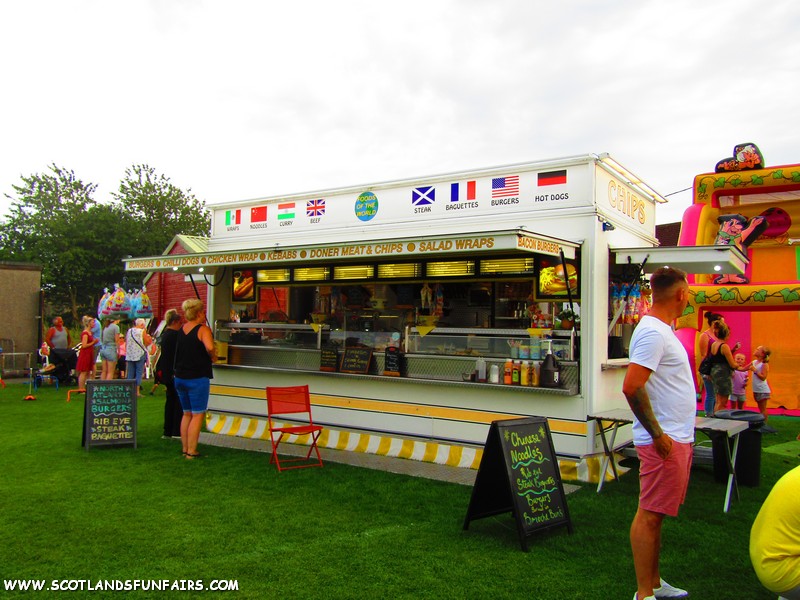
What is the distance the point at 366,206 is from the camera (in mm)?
7980

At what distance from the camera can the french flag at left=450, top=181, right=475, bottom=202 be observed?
7.20 metres

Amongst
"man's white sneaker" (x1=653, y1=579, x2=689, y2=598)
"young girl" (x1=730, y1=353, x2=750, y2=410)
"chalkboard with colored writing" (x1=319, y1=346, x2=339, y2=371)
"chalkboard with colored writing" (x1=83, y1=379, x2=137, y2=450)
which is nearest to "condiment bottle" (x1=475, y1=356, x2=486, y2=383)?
"chalkboard with colored writing" (x1=319, y1=346, x2=339, y2=371)

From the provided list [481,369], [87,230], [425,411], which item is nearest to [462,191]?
[481,369]

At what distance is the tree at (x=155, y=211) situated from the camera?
33.8 m

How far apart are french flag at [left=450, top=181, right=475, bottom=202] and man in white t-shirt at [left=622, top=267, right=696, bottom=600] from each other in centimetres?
408

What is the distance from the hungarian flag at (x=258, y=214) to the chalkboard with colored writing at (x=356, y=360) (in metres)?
2.47

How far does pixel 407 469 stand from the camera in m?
6.57

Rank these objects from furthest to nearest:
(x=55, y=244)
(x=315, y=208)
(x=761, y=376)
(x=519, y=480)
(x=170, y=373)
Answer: (x=55, y=244)
(x=761, y=376)
(x=315, y=208)
(x=170, y=373)
(x=519, y=480)

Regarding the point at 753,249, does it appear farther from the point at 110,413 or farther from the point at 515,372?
the point at 110,413

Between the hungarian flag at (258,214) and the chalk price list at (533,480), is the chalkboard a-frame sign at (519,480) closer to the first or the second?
the chalk price list at (533,480)

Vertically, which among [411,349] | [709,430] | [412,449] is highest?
[411,349]

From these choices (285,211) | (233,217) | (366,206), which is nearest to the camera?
(366,206)

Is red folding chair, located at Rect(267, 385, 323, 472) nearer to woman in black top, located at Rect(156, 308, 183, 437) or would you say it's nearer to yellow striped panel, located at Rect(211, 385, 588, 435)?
yellow striped panel, located at Rect(211, 385, 588, 435)

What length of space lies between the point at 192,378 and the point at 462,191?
357 centimetres
